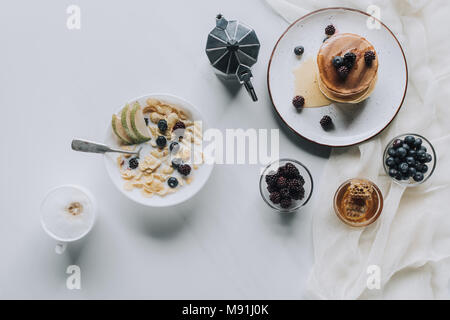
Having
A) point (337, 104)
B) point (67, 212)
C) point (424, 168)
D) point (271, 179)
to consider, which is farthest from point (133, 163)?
point (424, 168)

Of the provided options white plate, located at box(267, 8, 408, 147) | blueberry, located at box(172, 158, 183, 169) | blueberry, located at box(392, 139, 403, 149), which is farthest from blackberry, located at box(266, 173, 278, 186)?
blueberry, located at box(392, 139, 403, 149)

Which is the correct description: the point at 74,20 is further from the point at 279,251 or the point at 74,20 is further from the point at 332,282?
the point at 332,282

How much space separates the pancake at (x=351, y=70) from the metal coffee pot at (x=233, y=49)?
220 mm

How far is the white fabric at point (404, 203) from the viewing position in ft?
5.24

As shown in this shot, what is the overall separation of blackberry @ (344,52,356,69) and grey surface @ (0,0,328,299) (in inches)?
9.9

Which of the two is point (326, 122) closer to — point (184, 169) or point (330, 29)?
point (330, 29)

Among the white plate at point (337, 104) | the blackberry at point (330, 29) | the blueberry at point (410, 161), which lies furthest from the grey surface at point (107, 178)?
the blueberry at point (410, 161)

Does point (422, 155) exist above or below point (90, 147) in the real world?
below

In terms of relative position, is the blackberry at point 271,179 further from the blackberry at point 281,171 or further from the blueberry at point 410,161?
the blueberry at point 410,161

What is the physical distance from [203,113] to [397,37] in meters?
0.66

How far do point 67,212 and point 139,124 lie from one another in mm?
351

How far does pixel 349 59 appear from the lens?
1.53m

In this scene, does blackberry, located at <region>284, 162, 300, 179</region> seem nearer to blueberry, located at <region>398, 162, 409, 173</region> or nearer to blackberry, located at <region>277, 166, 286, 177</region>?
blackberry, located at <region>277, 166, 286, 177</region>

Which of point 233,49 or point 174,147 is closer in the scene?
point 233,49
